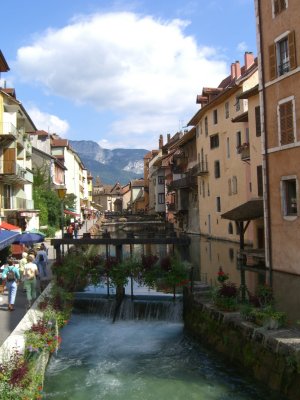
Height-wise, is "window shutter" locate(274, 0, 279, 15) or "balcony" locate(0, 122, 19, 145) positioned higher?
"window shutter" locate(274, 0, 279, 15)

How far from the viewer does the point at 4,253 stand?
27.6 m

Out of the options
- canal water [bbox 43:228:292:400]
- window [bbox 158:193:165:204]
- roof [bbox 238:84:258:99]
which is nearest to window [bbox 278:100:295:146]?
roof [bbox 238:84:258:99]

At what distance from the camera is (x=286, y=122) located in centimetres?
1969

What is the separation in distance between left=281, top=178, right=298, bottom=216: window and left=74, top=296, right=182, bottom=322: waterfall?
669 cm

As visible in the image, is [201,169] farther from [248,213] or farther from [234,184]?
[248,213]

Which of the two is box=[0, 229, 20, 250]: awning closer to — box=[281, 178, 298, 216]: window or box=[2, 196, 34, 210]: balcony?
→ box=[2, 196, 34, 210]: balcony

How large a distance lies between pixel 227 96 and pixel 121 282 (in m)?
26.4

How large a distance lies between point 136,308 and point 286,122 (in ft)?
33.9

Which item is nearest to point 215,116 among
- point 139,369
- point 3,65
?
point 3,65

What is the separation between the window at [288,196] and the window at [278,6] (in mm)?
7661

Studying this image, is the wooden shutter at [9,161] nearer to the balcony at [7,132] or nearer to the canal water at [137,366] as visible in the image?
the balcony at [7,132]

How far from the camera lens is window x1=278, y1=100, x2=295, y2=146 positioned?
19.4 meters

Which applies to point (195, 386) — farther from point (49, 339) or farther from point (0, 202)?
point (0, 202)

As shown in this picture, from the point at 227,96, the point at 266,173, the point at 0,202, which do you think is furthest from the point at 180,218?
the point at 266,173
